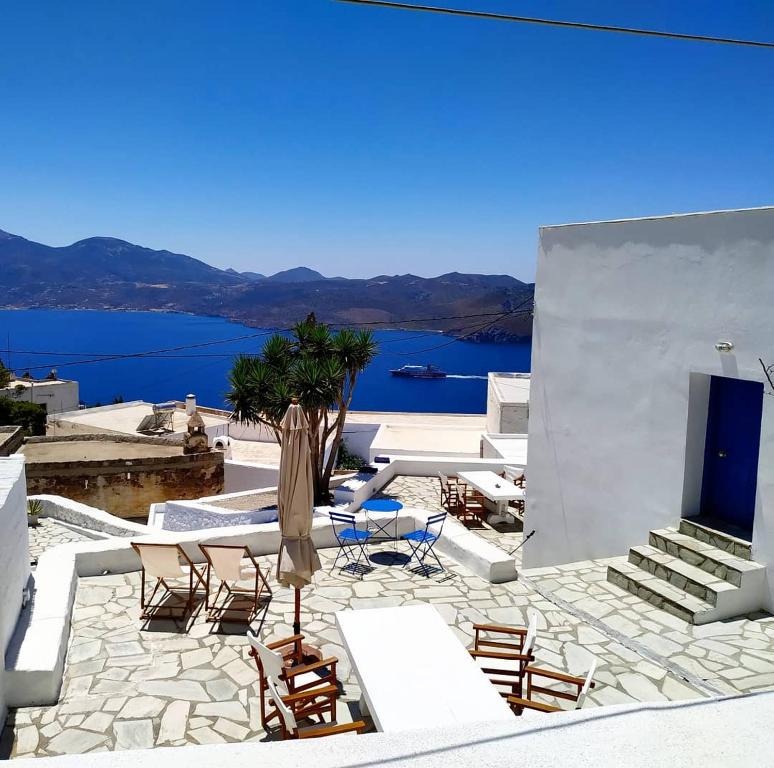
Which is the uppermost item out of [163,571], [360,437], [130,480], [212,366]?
[163,571]

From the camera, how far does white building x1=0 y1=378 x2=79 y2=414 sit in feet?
130

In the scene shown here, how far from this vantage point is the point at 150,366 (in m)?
161

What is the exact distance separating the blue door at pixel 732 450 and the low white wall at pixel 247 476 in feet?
51.5

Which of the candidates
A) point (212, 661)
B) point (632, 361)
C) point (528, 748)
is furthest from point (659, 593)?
point (528, 748)

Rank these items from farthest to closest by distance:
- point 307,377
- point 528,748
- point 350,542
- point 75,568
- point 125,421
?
point 125,421 < point 307,377 < point 350,542 < point 75,568 < point 528,748

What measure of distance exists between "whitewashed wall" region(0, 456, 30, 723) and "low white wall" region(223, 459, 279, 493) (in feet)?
48.9

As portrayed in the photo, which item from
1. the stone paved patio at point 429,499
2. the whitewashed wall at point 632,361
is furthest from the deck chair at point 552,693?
the stone paved patio at point 429,499

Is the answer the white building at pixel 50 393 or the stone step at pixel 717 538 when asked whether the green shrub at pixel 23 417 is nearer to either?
the white building at pixel 50 393

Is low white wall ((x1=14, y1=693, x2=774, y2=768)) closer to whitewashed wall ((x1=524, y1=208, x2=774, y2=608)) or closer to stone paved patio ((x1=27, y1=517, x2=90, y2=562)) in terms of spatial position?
whitewashed wall ((x1=524, y1=208, x2=774, y2=608))

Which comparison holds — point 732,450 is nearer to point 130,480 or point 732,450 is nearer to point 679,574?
point 679,574

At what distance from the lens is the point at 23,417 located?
94.2 ft

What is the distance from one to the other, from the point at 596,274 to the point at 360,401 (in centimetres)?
9668

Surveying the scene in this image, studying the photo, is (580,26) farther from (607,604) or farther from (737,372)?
(607,604)

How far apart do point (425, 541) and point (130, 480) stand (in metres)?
14.5
